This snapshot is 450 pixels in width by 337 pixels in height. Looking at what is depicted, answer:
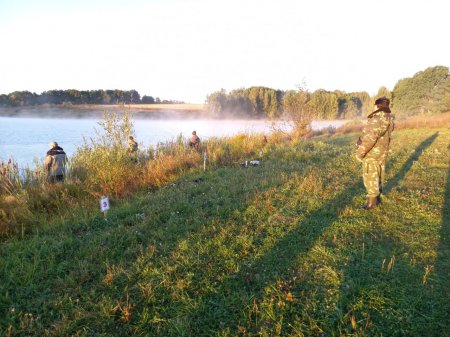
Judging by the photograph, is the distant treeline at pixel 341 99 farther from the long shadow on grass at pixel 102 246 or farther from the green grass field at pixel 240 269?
the green grass field at pixel 240 269

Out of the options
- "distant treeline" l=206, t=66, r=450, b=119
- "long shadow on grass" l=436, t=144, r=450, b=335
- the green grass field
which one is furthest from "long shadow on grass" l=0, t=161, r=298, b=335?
"distant treeline" l=206, t=66, r=450, b=119

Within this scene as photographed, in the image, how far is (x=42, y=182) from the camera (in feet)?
22.6

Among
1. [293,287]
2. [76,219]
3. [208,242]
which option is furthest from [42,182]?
[293,287]

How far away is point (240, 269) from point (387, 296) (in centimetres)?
162

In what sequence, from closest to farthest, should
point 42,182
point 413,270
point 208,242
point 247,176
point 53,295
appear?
point 53,295
point 413,270
point 208,242
point 42,182
point 247,176

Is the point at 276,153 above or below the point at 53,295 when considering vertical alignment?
above

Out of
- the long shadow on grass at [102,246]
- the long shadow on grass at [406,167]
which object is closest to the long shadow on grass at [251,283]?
the long shadow on grass at [102,246]

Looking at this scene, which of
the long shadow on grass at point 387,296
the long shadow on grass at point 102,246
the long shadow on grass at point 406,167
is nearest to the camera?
the long shadow on grass at point 387,296

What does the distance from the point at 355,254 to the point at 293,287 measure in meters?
1.17

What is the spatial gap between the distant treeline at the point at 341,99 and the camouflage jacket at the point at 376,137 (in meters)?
13.9

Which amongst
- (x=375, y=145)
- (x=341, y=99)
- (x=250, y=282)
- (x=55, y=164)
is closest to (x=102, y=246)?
(x=250, y=282)

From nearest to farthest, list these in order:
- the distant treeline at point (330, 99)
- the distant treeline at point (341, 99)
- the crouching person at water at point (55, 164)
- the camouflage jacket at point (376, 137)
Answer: the camouflage jacket at point (376, 137), the crouching person at water at point (55, 164), the distant treeline at point (341, 99), the distant treeline at point (330, 99)

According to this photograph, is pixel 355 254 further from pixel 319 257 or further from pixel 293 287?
pixel 293 287

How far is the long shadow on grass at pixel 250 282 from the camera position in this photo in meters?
2.62
